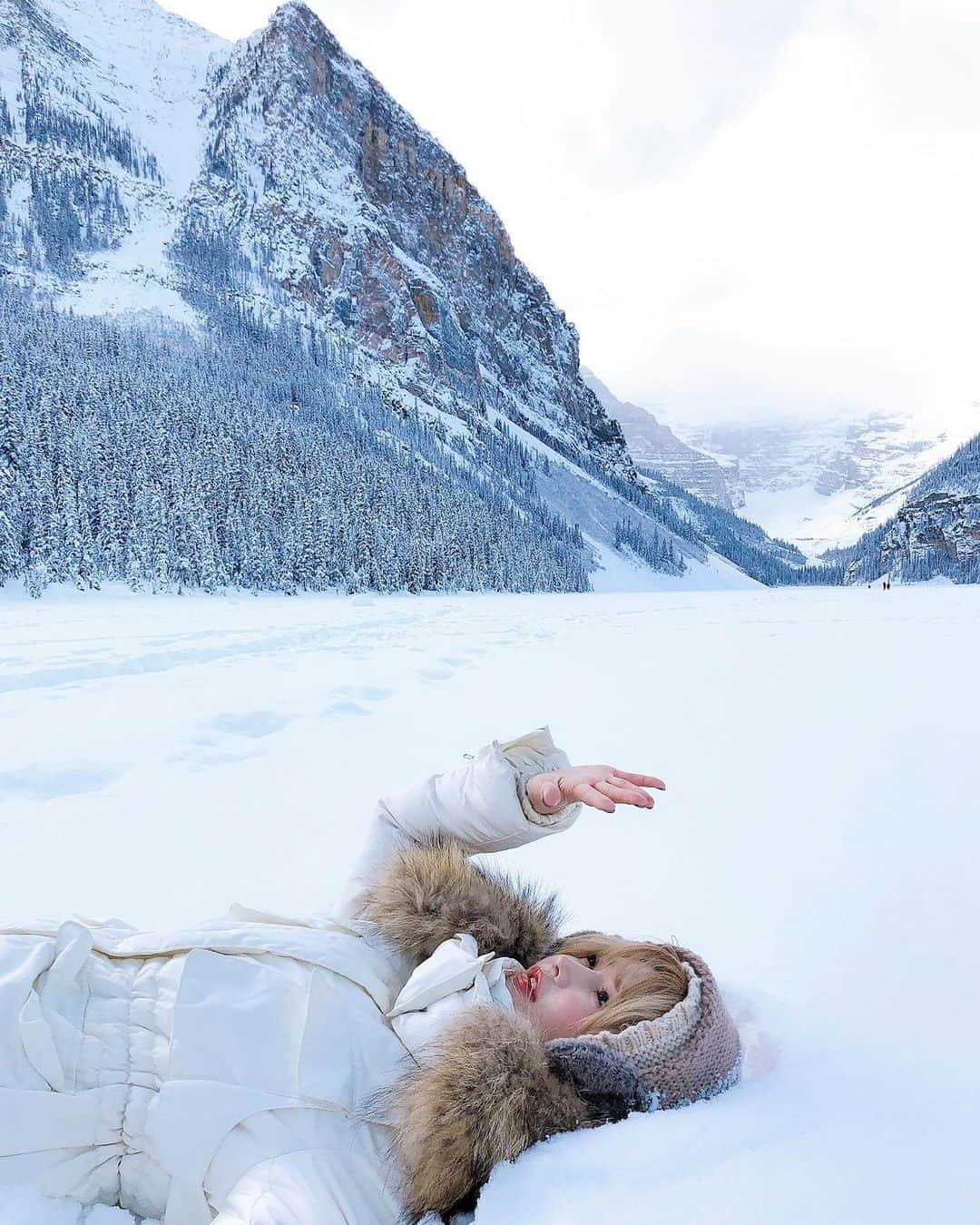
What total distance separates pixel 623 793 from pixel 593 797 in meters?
0.10

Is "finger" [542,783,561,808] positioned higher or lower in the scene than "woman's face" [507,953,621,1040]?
higher

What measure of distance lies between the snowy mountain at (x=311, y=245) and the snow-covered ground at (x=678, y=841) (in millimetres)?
45070

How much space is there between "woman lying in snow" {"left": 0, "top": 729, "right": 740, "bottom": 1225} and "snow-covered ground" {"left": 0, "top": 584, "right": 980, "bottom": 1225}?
3.1 inches

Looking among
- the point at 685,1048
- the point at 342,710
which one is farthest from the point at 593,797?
the point at 342,710

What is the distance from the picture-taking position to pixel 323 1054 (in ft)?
3.90

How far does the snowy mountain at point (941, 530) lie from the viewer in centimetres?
8688

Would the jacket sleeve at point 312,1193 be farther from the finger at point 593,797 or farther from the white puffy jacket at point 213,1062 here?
the finger at point 593,797

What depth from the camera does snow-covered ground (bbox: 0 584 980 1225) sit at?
3.00 ft

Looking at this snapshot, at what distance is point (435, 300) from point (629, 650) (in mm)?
98456

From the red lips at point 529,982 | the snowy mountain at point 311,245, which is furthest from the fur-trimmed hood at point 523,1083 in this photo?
the snowy mountain at point 311,245

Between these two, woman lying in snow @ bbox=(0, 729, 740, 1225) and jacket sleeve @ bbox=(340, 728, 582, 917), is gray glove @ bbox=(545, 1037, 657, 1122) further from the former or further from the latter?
jacket sleeve @ bbox=(340, 728, 582, 917)

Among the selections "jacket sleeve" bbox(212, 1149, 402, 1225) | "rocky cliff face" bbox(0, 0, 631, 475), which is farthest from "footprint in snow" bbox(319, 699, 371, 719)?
"rocky cliff face" bbox(0, 0, 631, 475)

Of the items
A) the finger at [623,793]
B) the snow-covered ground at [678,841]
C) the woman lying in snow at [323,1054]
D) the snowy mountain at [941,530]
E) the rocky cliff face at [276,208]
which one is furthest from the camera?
the snowy mountain at [941,530]

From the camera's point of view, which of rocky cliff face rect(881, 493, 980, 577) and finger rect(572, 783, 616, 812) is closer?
finger rect(572, 783, 616, 812)
